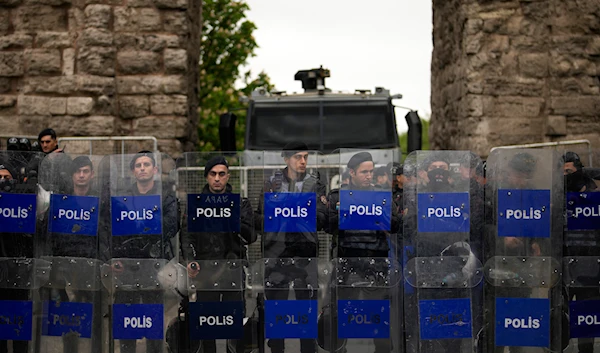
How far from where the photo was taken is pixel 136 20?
32.0ft

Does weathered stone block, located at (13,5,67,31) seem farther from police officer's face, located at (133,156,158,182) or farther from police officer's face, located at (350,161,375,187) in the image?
police officer's face, located at (350,161,375,187)

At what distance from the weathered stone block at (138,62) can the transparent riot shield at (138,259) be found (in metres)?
3.69

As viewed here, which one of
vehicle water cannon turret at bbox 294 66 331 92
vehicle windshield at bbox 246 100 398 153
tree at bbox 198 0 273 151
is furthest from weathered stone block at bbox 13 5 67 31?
tree at bbox 198 0 273 151

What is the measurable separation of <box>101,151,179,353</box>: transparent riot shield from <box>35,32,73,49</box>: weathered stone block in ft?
13.0

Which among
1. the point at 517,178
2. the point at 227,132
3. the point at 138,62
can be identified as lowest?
the point at 517,178

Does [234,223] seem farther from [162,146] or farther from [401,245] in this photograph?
[162,146]

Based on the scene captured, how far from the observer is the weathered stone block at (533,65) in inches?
395

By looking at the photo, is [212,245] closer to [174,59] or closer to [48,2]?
[174,59]

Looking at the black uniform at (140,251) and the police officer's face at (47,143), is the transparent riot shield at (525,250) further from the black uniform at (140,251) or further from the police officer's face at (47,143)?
the police officer's face at (47,143)

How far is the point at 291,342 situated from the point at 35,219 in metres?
1.80

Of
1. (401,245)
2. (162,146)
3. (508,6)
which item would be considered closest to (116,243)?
(401,245)

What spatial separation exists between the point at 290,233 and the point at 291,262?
7.1 inches

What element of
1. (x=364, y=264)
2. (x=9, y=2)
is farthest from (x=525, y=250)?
(x=9, y=2)

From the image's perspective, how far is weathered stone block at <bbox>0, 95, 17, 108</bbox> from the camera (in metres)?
9.84
